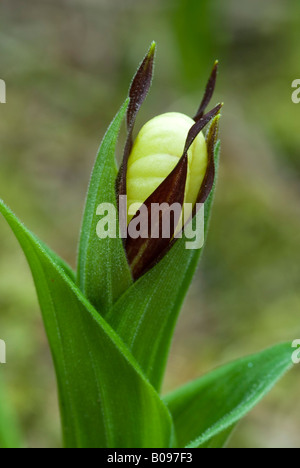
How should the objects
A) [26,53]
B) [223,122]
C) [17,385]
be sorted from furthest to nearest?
1. [26,53]
2. [223,122]
3. [17,385]

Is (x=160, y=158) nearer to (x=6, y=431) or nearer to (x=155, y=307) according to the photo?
(x=155, y=307)

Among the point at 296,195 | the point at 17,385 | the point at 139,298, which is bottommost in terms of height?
the point at 17,385

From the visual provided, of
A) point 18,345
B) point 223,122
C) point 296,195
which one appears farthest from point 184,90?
point 18,345

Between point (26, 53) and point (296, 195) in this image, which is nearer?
point (296, 195)

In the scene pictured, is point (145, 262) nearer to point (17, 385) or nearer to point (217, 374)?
point (217, 374)

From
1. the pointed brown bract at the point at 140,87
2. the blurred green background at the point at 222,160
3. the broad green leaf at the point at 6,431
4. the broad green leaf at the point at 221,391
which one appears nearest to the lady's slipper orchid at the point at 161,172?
the pointed brown bract at the point at 140,87

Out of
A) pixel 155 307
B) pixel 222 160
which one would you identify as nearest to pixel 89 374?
pixel 155 307
